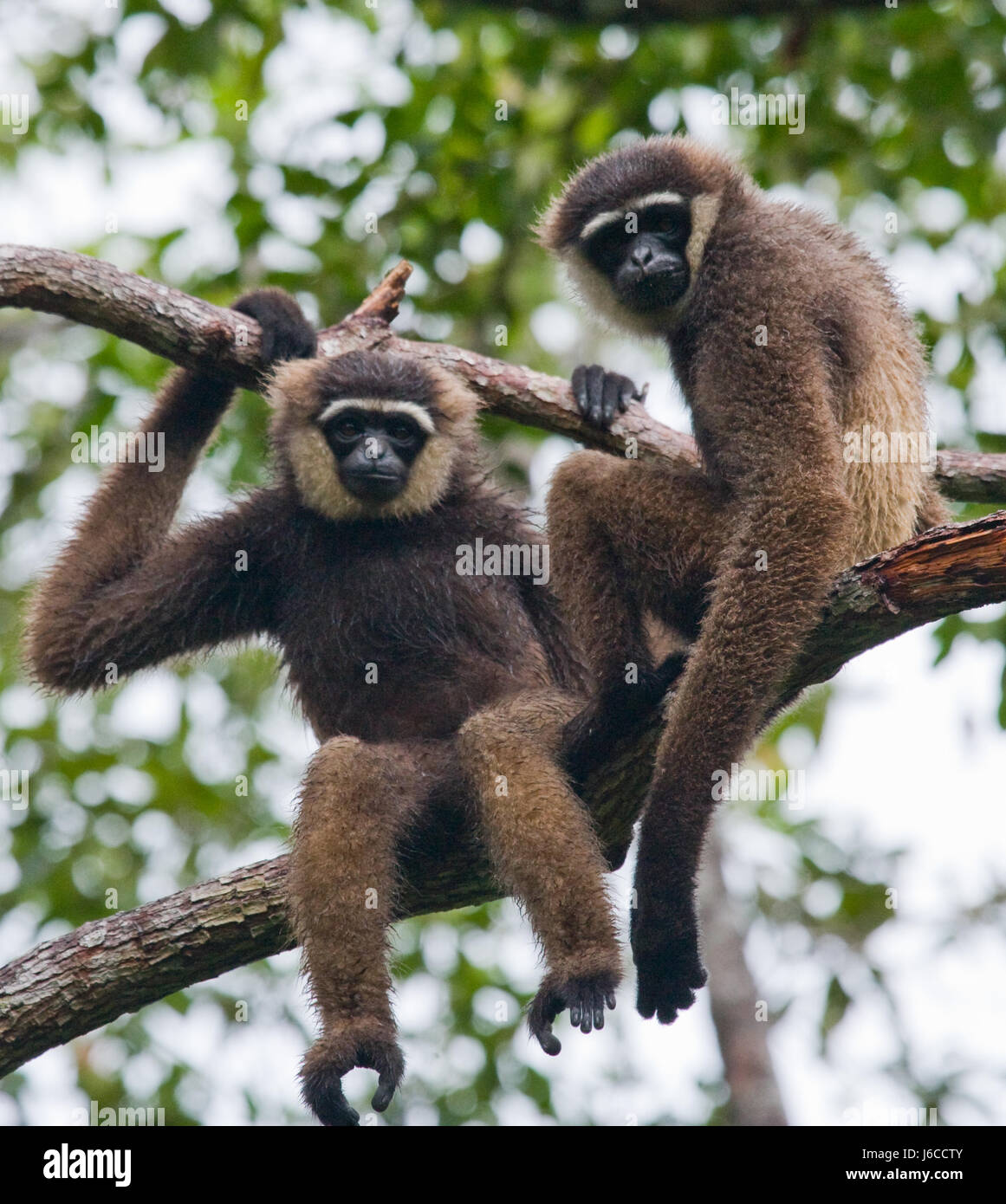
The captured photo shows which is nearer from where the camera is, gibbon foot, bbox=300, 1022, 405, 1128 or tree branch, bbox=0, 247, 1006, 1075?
tree branch, bbox=0, 247, 1006, 1075

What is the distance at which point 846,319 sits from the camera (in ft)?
23.8

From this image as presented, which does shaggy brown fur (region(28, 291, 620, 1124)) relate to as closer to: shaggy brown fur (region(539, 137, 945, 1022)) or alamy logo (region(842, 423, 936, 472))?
shaggy brown fur (region(539, 137, 945, 1022))

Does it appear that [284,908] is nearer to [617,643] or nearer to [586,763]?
[586,763]

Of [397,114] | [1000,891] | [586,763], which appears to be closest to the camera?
[586,763]

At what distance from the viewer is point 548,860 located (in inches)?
275

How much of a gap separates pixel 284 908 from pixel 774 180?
375 inches

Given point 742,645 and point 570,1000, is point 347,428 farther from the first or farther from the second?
point 570,1000

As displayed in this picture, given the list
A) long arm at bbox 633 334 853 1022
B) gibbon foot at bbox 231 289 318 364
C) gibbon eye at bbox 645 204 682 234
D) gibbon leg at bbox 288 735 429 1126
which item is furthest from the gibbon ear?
long arm at bbox 633 334 853 1022

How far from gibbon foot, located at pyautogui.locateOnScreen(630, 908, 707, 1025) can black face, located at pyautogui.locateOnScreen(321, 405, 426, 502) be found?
3.57 metres

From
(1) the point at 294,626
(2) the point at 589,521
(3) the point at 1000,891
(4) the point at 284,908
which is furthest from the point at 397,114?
(3) the point at 1000,891

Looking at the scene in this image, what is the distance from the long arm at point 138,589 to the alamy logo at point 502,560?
4.58 feet

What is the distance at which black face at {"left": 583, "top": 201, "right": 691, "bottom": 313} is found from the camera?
307 inches

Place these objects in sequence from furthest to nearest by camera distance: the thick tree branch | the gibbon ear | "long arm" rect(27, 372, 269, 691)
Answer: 1. the gibbon ear
2. "long arm" rect(27, 372, 269, 691)
3. the thick tree branch

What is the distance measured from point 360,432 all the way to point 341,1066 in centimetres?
429
